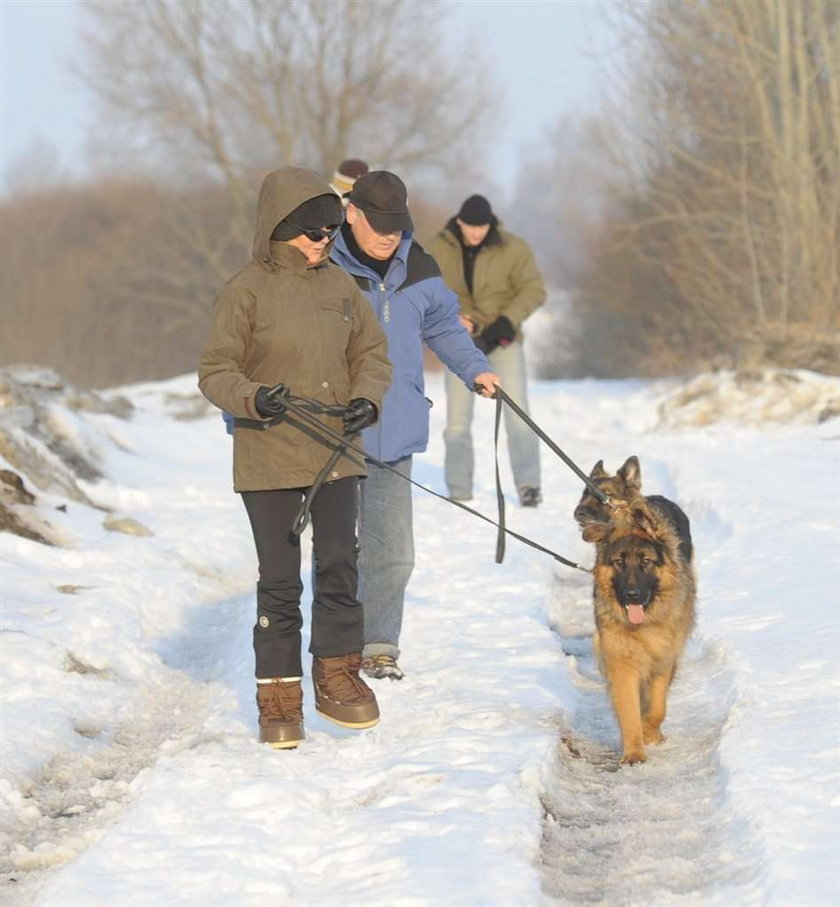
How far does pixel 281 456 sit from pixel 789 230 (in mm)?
15271

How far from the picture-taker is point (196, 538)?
31.3ft

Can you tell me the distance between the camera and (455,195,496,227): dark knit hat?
9844 mm

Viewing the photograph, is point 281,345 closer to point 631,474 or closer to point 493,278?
point 631,474

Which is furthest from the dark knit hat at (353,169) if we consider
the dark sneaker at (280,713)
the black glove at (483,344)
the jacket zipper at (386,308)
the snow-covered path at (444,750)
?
the dark sneaker at (280,713)

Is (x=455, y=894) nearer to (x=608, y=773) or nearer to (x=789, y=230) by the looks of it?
(x=608, y=773)

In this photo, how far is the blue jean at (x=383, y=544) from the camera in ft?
19.4

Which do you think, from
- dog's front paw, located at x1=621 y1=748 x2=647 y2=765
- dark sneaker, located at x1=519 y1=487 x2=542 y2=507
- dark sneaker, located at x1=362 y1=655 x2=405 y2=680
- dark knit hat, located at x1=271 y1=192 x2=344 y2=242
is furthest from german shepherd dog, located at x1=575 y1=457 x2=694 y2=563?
dark sneaker, located at x1=519 y1=487 x2=542 y2=507

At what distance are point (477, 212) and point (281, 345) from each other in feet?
17.3

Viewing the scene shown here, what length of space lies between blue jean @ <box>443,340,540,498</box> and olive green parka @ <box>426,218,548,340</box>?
0.79 ft

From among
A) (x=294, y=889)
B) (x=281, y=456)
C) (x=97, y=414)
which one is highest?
(x=97, y=414)

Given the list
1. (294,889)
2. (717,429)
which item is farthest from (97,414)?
(294,889)

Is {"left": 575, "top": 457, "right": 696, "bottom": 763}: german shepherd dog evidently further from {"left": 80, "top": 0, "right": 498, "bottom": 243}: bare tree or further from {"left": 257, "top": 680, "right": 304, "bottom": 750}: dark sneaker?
{"left": 80, "top": 0, "right": 498, "bottom": 243}: bare tree

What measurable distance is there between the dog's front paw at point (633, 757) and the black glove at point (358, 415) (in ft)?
5.26

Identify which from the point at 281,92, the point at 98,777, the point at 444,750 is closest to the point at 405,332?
the point at 444,750
